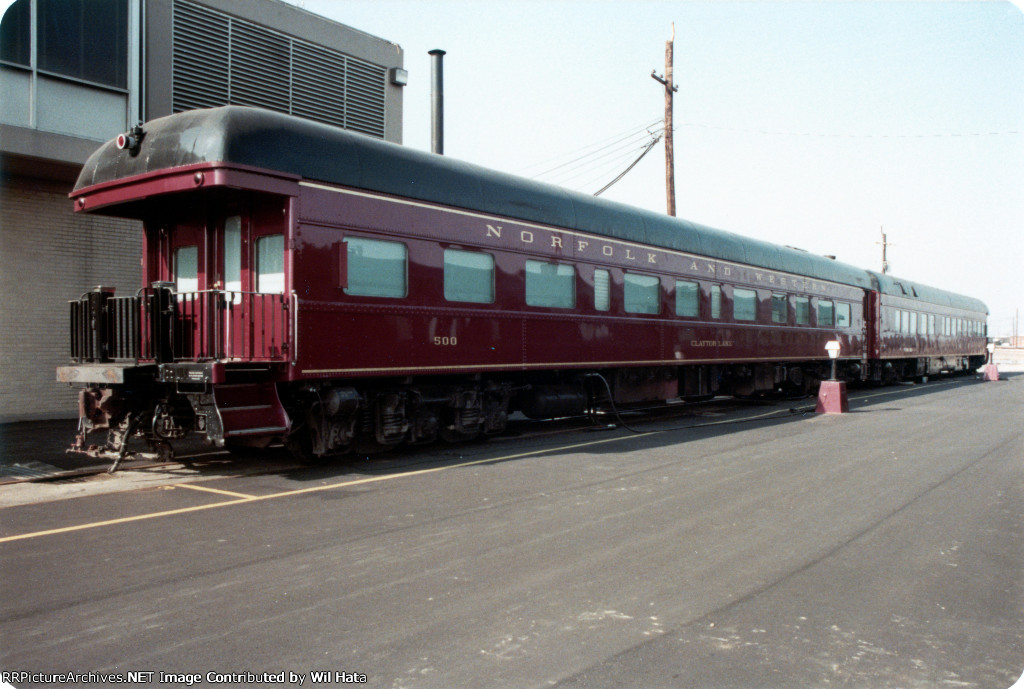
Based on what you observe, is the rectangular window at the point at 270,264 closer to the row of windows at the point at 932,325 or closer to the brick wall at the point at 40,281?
the brick wall at the point at 40,281

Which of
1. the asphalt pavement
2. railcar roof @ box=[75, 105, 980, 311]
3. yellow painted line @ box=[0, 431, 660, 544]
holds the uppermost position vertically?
railcar roof @ box=[75, 105, 980, 311]

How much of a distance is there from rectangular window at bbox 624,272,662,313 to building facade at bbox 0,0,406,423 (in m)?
8.83

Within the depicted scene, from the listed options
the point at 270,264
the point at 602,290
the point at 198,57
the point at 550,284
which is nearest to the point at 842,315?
the point at 602,290

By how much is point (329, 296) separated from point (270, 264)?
2.65 feet

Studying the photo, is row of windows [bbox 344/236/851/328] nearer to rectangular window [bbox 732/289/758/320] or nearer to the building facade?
rectangular window [bbox 732/289/758/320]

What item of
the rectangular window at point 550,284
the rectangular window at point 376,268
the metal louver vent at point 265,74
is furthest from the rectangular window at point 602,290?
the metal louver vent at point 265,74

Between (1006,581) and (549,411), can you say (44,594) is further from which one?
(549,411)

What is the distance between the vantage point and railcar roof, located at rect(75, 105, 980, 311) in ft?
27.9

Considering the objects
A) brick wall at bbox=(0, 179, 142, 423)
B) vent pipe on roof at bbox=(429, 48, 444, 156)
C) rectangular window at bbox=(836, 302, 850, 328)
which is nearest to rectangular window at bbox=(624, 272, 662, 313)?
vent pipe on roof at bbox=(429, 48, 444, 156)

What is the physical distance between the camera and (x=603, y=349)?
1366cm

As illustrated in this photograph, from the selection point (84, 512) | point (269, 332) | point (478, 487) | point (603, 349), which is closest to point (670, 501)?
point (478, 487)

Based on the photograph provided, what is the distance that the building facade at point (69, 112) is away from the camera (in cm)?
1298

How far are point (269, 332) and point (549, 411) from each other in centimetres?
530

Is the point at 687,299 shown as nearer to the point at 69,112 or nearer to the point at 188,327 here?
the point at 188,327
